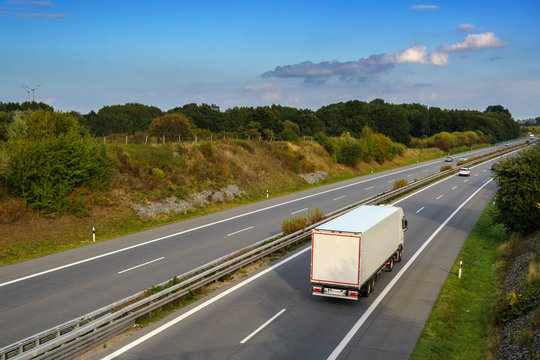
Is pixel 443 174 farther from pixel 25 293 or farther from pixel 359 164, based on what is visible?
pixel 25 293

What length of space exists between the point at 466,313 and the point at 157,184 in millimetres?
26691

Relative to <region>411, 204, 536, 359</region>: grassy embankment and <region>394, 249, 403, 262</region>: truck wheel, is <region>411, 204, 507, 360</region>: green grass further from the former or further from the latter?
<region>394, 249, 403, 262</region>: truck wheel

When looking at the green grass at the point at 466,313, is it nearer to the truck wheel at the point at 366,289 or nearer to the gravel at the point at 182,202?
the truck wheel at the point at 366,289

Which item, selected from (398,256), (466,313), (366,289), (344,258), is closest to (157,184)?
(398,256)

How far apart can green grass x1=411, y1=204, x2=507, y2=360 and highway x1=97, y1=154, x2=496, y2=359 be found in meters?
0.39

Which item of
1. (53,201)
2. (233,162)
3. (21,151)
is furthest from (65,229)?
(233,162)

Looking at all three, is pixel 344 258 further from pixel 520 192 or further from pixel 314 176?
pixel 314 176

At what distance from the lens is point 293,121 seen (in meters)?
139

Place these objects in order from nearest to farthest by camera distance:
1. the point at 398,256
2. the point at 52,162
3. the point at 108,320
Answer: the point at 108,320, the point at 398,256, the point at 52,162

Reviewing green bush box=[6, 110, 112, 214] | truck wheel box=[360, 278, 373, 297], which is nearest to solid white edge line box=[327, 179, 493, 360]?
truck wheel box=[360, 278, 373, 297]

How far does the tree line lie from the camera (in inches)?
3871

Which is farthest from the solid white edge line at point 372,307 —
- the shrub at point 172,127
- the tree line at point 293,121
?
the shrub at point 172,127

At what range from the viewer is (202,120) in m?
113

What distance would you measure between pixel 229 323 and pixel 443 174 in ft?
177
